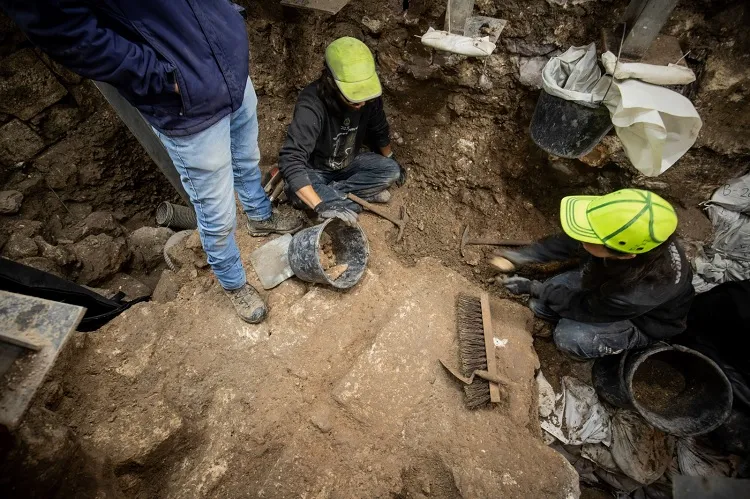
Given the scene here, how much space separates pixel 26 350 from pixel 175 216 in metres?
2.37

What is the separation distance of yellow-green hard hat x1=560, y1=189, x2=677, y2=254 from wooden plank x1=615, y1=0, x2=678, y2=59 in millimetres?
997

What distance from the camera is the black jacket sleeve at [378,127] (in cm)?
315

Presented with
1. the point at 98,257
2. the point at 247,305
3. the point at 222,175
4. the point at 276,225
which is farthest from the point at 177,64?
the point at 98,257

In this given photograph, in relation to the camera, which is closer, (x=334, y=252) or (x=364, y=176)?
(x=334, y=252)

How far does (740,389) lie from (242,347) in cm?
323

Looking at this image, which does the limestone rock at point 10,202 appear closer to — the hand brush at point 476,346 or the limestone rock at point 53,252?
the limestone rock at point 53,252

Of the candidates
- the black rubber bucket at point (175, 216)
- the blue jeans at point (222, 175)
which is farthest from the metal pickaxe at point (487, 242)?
the black rubber bucket at point (175, 216)

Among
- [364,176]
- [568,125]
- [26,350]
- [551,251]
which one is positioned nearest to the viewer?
[26,350]

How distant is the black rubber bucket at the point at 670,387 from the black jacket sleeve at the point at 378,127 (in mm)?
2530

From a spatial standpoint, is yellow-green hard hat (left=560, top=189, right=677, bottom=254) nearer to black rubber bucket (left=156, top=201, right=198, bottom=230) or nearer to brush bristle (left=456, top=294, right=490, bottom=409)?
brush bristle (left=456, top=294, right=490, bottom=409)

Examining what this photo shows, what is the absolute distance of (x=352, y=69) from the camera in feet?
8.35

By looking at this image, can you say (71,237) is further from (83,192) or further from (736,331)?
(736,331)

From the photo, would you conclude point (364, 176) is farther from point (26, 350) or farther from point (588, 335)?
point (26, 350)

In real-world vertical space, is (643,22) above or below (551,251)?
above
